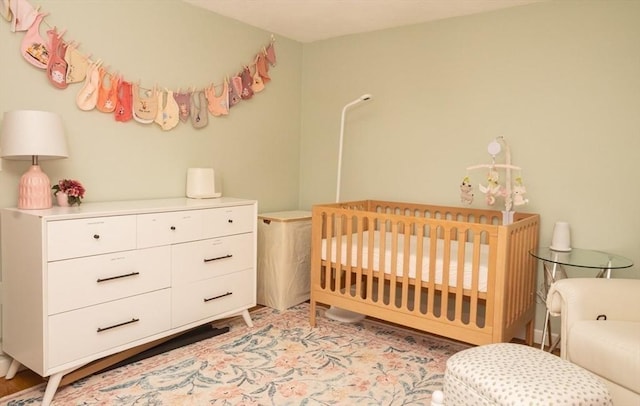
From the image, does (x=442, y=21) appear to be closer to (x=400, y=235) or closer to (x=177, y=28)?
(x=400, y=235)

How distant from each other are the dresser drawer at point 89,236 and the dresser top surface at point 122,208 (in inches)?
1.3

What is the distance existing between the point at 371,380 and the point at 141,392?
113cm

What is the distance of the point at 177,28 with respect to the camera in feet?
9.83

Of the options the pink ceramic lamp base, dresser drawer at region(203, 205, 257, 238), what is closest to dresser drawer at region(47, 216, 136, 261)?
the pink ceramic lamp base

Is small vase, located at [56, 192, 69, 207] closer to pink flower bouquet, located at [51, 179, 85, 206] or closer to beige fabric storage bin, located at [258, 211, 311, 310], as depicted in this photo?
pink flower bouquet, located at [51, 179, 85, 206]

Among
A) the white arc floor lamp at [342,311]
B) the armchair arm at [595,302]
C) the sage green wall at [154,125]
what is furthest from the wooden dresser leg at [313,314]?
the armchair arm at [595,302]

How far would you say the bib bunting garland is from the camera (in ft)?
7.62

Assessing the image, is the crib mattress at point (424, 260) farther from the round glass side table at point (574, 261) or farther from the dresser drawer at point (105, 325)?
the dresser drawer at point (105, 325)

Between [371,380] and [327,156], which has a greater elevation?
[327,156]

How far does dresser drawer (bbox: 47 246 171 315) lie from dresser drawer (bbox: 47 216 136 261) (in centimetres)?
3

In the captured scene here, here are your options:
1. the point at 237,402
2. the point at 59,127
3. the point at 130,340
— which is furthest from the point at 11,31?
the point at 237,402

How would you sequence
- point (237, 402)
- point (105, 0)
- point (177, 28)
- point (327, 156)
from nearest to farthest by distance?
point (237, 402) → point (105, 0) → point (177, 28) → point (327, 156)

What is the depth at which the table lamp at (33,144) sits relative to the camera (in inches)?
82.2

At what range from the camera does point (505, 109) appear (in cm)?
297
